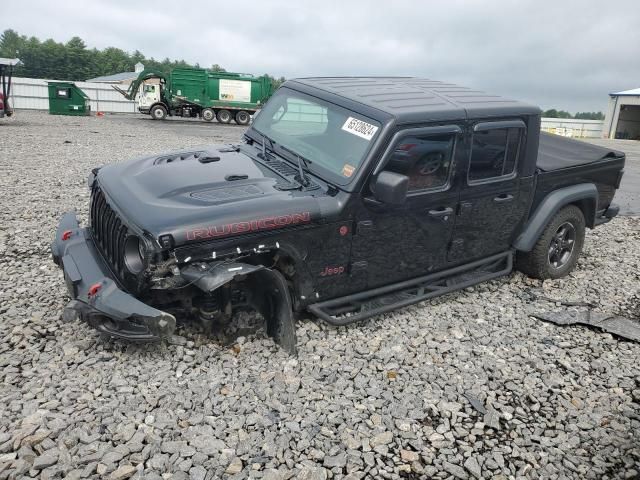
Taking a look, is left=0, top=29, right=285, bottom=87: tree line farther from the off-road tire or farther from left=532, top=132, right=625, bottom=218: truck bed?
left=532, top=132, right=625, bottom=218: truck bed

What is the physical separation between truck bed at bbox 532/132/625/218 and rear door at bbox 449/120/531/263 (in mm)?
405

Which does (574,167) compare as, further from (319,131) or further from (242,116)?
(242,116)

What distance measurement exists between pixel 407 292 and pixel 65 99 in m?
24.9

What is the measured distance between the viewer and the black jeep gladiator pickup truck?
334 centimetres

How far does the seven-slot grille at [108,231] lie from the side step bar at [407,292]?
146 cm

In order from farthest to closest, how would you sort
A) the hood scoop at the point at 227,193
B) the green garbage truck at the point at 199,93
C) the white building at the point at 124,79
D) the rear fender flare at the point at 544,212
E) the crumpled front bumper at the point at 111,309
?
the white building at the point at 124,79, the green garbage truck at the point at 199,93, the rear fender flare at the point at 544,212, the hood scoop at the point at 227,193, the crumpled front bumper at the point at 111,309

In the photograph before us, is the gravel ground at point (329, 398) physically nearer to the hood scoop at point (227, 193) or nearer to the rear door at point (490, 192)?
the rear door at point (490, 192)

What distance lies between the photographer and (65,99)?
24.4 metres

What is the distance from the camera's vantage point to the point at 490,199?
4.67 meters

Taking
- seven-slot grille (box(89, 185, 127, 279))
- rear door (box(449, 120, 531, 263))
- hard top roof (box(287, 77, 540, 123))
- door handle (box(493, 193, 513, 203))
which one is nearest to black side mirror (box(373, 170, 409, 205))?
hard top roof (box(287, 77, 540, 123))

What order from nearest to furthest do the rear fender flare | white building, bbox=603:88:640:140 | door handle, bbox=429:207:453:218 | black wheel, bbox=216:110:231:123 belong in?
1. door handle, bbox=429:207:453:218
2. the rear fender flare
3. black wheel, bbox=216:110:231:123
4. white building, bbox=603:88:640:140

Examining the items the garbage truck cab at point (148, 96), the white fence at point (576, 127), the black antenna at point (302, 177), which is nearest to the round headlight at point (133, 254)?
the black antenna at point (302, 177)

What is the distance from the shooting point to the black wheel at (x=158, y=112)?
26016 millimetres

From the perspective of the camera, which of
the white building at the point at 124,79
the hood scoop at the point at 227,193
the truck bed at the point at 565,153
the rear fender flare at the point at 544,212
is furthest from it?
the white building at the point at 124,79
